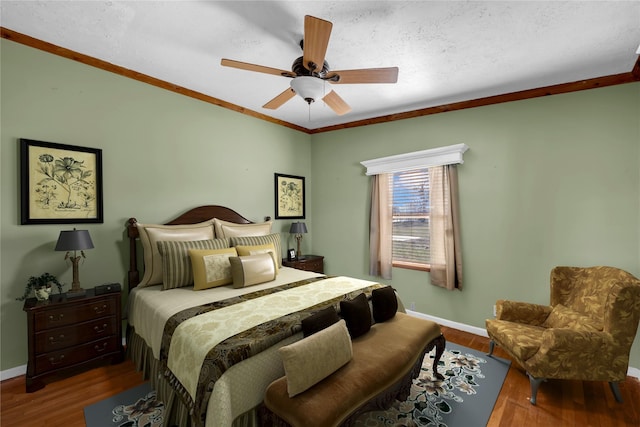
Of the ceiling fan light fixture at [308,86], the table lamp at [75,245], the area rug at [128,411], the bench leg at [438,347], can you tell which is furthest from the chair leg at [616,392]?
the table lamp at [75,245]

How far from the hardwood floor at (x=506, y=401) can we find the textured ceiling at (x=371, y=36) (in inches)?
110

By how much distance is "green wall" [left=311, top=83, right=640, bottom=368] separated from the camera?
270cm

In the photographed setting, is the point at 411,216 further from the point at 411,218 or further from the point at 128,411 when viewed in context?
the point at 128,411

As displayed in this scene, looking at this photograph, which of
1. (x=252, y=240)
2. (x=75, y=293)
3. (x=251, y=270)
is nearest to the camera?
(x=75, y=293)

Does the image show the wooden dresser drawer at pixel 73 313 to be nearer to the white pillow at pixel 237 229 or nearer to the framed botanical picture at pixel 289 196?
the white pillow at pixel 237 229

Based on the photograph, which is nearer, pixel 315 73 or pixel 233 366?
pixel 233 366

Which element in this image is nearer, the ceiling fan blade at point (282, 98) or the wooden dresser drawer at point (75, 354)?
the wooden dresser drawer at point (75, 354)

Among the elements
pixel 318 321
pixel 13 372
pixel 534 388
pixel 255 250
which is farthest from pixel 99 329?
pixel 534 388

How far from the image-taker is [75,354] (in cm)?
242

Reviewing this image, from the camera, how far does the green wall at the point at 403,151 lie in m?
2.43

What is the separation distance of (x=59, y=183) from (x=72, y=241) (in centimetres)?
62

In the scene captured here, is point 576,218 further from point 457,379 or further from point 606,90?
point 457,379

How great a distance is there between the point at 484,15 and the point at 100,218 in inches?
144

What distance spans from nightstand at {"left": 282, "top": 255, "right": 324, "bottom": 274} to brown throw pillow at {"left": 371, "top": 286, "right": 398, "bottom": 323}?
72.9 inches
